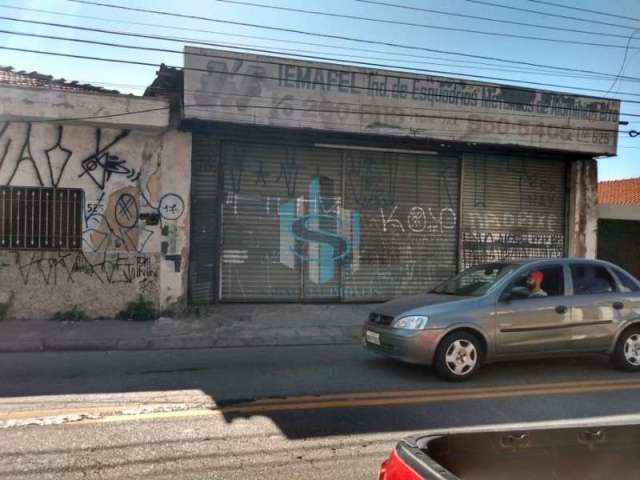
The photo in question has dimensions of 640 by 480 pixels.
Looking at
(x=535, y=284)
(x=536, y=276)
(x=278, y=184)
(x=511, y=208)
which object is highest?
(x=278, y=184)

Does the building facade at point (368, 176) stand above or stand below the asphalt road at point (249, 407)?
above

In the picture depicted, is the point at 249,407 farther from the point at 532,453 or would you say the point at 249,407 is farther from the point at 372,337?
the point at 532,453

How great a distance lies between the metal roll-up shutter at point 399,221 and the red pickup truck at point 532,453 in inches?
409

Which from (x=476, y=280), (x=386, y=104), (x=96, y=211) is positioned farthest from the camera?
(x=386, y=104)

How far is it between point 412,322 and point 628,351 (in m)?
3.21

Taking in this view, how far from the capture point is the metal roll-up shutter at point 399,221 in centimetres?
1293

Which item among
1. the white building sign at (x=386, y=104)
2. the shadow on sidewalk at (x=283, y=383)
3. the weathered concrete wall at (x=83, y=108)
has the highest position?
the white building sign at (x=386, y=104)

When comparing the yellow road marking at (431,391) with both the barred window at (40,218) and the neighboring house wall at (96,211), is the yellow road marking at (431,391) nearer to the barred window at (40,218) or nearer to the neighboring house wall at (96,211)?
the neighboring house wall at (96,211)

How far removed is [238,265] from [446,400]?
7.13 metres

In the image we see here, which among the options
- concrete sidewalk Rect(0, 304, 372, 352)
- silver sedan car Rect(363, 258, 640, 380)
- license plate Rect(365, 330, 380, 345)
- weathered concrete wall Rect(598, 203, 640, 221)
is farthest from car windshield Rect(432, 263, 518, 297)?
weathered concrete wall Rect(598, 203, 640, 221)

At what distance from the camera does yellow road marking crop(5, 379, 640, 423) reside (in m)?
5.30

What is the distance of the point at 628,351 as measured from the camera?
744 centimetres

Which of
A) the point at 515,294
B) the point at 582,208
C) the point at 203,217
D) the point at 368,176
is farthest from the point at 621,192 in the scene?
the point at 515,294

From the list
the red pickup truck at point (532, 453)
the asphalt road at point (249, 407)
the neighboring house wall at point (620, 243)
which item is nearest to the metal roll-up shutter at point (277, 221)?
the asphalt road at point (249, 407)
